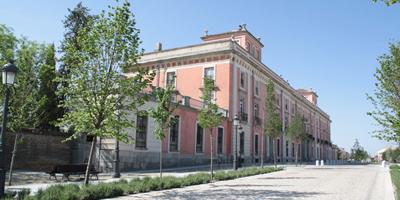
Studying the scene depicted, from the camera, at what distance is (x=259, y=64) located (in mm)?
38594

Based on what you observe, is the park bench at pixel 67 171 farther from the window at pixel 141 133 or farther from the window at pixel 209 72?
the window at pixel 209 72

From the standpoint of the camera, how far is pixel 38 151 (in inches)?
856

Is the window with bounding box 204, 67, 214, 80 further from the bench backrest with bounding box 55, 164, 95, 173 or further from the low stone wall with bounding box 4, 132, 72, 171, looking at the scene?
the bench backrest with bounding box 55, 164, 95, 173

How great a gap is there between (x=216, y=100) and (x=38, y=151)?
1500 cm

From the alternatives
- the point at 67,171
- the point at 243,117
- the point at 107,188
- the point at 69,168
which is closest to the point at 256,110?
the point at 243,117

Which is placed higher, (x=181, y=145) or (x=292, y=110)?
(x=292, y=110)

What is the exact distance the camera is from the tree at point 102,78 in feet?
37.7

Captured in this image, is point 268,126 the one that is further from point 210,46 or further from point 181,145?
point 210,46

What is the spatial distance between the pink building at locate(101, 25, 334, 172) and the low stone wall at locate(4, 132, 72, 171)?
310 cm

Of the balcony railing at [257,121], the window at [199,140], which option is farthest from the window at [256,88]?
the window at [199,140]

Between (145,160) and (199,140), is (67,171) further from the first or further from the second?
(199,140)

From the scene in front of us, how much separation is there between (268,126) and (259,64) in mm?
12534

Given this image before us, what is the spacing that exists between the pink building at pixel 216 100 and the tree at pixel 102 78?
34.0ft

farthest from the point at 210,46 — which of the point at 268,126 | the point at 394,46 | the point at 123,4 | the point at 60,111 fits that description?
the point at 123,4
